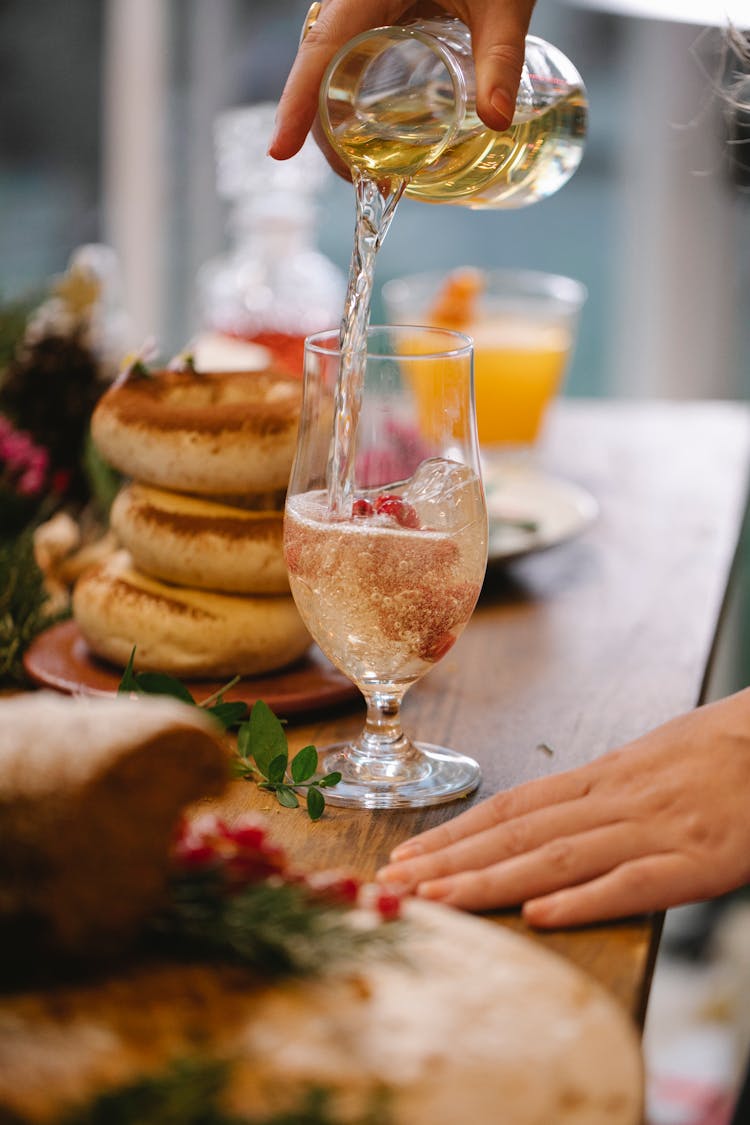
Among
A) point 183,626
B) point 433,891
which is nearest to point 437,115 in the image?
point 183,626

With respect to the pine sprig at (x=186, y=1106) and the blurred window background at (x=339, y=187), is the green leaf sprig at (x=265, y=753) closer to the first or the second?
the pine sprig at (x=186, y=1106)

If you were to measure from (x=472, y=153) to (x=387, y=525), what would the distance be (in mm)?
328

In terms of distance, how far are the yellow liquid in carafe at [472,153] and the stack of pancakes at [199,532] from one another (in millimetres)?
235

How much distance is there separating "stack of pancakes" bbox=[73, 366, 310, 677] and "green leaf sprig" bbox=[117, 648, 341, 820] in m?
0.09

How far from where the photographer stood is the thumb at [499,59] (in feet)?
3.30

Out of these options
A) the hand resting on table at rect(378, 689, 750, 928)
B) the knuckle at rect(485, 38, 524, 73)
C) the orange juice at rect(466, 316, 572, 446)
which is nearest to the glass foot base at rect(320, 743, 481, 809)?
the hand resting on table at rect(378, 689, 750, 928)

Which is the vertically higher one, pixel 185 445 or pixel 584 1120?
pixel 185 445

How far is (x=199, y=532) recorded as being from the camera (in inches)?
45.7

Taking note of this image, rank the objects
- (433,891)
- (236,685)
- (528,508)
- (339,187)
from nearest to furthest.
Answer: (433,891)
(236,685)
(528,508)
(339,187)

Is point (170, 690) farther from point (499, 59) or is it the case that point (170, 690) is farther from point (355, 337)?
point (499, 59)

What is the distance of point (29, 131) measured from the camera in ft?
13.4

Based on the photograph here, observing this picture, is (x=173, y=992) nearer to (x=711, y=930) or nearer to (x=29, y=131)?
(x=711, y=930)

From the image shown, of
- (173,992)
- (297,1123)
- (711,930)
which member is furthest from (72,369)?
(711,930)

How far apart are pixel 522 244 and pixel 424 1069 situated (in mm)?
Answer: 3801
